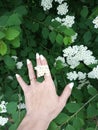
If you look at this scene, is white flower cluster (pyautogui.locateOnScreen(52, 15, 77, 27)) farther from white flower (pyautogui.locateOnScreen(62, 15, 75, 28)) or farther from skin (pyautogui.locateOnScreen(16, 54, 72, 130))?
skin (pyautogui.locateOnScreen(16, 54, 72, 130))

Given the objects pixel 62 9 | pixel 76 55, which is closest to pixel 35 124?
pixel 76 55

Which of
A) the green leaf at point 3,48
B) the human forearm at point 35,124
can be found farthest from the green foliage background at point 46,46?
the human forearm at point 35,124

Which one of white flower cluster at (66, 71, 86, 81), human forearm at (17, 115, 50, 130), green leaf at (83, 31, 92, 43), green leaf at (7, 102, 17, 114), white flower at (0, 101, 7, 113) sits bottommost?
human forearm at (17, 115, 50, 130)

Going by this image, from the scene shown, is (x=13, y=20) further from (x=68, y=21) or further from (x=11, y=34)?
(x=68, y=21)

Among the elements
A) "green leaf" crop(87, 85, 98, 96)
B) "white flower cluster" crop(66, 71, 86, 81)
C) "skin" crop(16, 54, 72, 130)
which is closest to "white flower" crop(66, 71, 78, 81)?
"white flower cluster" crop(66, 71, 86, 81)

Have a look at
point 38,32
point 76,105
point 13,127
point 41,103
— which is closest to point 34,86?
point 41,103

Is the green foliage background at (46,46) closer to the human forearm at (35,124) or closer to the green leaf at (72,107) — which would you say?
the green leaf at (72,107)

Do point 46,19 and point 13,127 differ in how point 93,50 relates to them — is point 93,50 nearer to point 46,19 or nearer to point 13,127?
point 46,19
